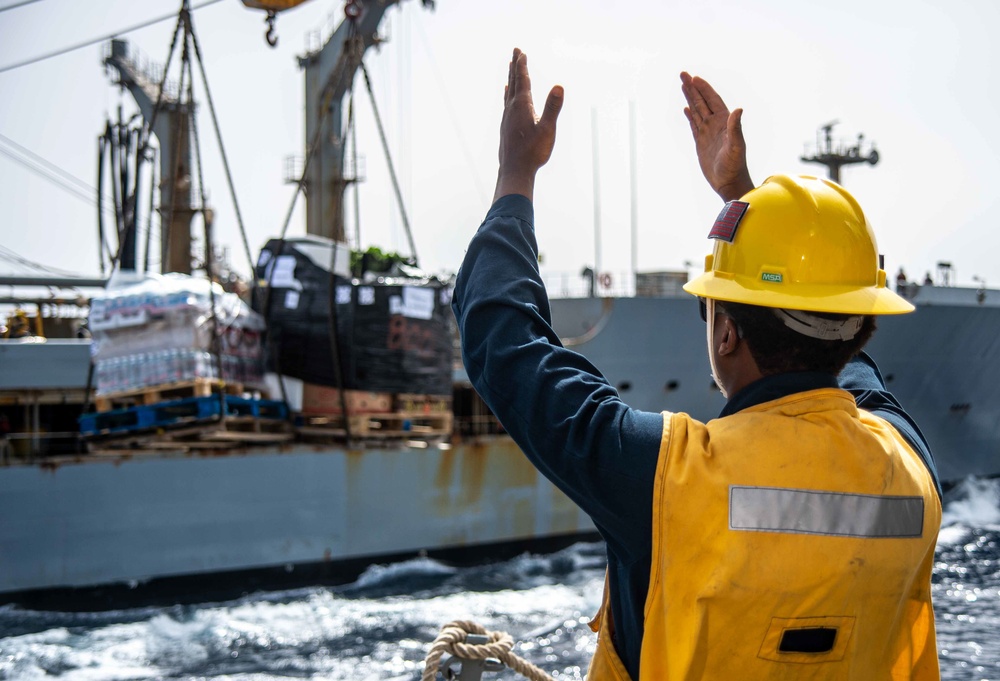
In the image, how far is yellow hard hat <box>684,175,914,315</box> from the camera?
133 cm

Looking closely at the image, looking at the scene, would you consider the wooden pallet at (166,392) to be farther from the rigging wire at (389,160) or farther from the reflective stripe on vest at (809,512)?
the reflective stripe on vest at (809,512)

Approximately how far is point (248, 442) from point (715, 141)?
425 inches

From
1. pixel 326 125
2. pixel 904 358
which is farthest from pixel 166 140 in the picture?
pixel 904 358

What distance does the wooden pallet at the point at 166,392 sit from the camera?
10.2 meters

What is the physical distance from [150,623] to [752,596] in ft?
34.3

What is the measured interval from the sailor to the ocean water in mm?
→ 4664

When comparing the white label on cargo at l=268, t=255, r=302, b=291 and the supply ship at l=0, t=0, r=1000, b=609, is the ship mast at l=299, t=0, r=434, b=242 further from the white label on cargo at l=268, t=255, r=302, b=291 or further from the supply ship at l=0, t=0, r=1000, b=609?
the white label on cargo at l=268, t=255, r=302, b=291

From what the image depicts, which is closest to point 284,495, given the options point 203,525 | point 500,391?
point 203,525

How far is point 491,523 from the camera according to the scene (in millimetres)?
13539

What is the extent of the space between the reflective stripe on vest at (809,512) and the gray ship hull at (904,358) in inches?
500

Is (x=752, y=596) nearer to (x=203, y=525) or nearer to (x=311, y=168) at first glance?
(x=203, y=525)

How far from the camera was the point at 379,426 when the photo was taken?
40.0 feet

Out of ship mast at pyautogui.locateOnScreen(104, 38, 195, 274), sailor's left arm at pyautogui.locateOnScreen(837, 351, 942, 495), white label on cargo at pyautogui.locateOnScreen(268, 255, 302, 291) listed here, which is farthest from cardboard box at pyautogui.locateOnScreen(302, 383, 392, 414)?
sailor's left arm at pyautogui.locateOnScreen(837, 351, 942, 495)

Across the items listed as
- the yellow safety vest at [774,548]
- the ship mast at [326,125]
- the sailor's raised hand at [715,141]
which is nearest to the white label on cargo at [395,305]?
the ship mast at [326,125]
